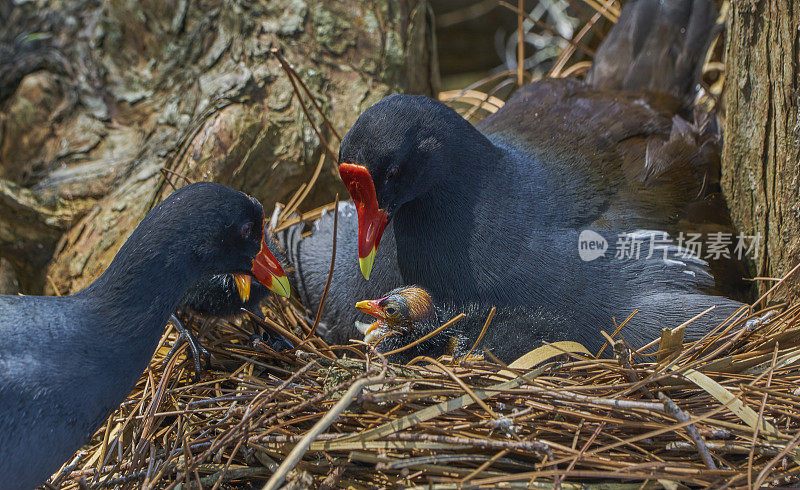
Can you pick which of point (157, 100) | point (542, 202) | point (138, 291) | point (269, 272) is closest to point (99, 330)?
point (138, 291)

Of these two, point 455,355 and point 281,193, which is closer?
point 455,355

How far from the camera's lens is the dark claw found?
8.04 feet

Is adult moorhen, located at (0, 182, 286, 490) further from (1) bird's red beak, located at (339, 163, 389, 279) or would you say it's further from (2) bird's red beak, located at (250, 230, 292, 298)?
(1) bird's red beak, located at (339, 163, 389, 279)

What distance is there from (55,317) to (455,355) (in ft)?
4.02

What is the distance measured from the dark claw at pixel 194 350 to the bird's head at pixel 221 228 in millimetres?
305

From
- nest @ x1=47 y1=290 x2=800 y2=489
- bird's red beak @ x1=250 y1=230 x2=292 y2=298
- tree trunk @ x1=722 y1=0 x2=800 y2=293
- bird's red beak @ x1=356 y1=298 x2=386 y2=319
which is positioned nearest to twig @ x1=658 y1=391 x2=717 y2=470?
nest @ x1=47 y1=290 x2=800 y2=489

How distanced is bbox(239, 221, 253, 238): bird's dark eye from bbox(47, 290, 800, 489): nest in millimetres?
464

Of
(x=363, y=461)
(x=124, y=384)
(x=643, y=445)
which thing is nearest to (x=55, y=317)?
(x=124, y=384)

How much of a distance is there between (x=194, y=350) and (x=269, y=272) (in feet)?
1.24

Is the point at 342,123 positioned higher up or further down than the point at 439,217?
higher up

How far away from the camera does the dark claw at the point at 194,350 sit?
245cm

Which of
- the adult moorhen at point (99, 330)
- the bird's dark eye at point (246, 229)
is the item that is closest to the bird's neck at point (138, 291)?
the adult moorhen at point (99, 330)

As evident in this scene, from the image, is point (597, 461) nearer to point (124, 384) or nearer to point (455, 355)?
point (455, 355)

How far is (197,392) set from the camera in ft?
7.85
